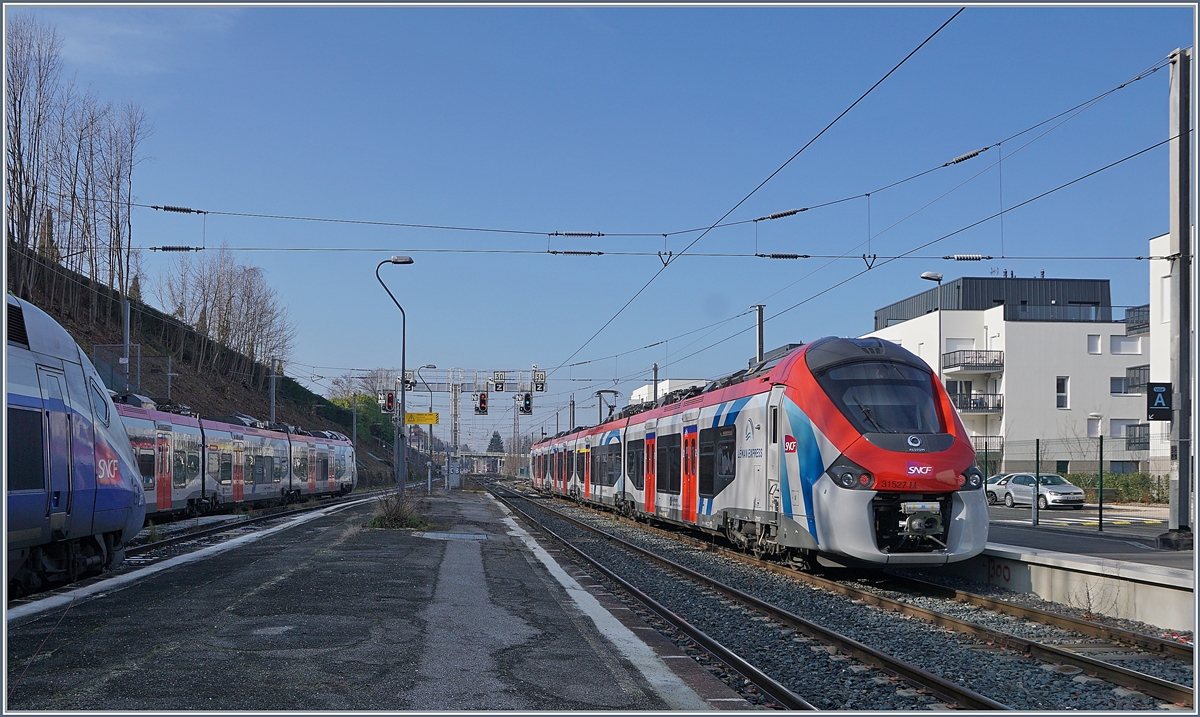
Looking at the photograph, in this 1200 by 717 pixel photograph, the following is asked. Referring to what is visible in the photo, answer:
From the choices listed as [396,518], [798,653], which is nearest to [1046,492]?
[396,518]

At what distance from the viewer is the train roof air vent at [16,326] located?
9281 mm

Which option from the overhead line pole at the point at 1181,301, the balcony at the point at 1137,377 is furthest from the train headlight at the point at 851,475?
the balcony at the point at 1137,377

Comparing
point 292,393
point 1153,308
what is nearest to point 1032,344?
point 1153,308

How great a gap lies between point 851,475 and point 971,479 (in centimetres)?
162

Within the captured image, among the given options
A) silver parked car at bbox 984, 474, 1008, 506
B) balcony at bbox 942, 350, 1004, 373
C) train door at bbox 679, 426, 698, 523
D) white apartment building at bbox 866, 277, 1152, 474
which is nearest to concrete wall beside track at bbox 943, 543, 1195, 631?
train door at bbox 679, 426, 698, 523

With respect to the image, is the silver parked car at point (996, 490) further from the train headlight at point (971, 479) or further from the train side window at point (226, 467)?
the train side window at point (226, 467)

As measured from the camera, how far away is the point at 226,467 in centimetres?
2989

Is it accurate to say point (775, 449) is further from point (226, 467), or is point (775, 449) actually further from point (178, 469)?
point (226, 467)

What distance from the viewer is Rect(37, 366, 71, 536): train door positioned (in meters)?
9.77

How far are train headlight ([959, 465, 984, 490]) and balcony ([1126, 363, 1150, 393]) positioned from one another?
36.1 m

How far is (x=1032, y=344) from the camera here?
167 ft

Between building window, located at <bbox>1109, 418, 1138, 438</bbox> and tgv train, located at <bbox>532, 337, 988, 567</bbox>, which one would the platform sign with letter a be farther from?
building window, located at <bbox>1109, 418, 1138, 438</bbox>

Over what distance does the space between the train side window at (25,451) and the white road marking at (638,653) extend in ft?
18.9

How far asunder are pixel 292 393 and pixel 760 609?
71.8m
